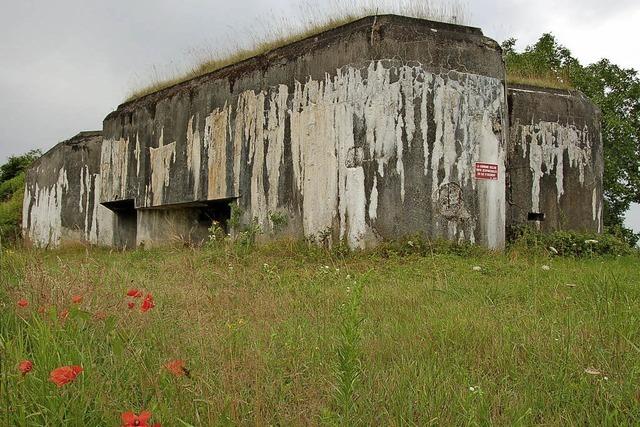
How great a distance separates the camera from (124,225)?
11648 mm

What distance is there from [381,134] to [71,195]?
8447 mm

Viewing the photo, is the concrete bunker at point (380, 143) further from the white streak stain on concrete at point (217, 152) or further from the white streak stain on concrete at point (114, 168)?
the white streak stain on concrete at point (114, 168)

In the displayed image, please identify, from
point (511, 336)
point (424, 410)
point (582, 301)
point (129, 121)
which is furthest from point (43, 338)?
point (129, 121)

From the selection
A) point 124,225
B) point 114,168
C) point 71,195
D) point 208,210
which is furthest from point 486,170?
point 71,195

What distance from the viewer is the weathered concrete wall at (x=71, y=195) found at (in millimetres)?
12258

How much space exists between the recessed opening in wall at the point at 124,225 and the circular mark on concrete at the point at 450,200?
258 inches

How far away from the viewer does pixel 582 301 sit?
3.97 meters

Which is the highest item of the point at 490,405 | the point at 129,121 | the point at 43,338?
the point at 129,121

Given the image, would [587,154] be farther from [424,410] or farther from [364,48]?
[424,410]

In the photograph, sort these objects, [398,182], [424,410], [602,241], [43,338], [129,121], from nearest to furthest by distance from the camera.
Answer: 1. [424,410]
2. [43,338]
3. [398,182]
4. [602,241]
5. [129,121]

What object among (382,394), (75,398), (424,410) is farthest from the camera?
(382,394)

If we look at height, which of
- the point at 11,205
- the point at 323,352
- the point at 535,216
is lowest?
the point at 323,352

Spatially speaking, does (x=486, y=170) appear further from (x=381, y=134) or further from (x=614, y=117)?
(x=614, y=117)

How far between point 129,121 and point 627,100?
11.1 metres
